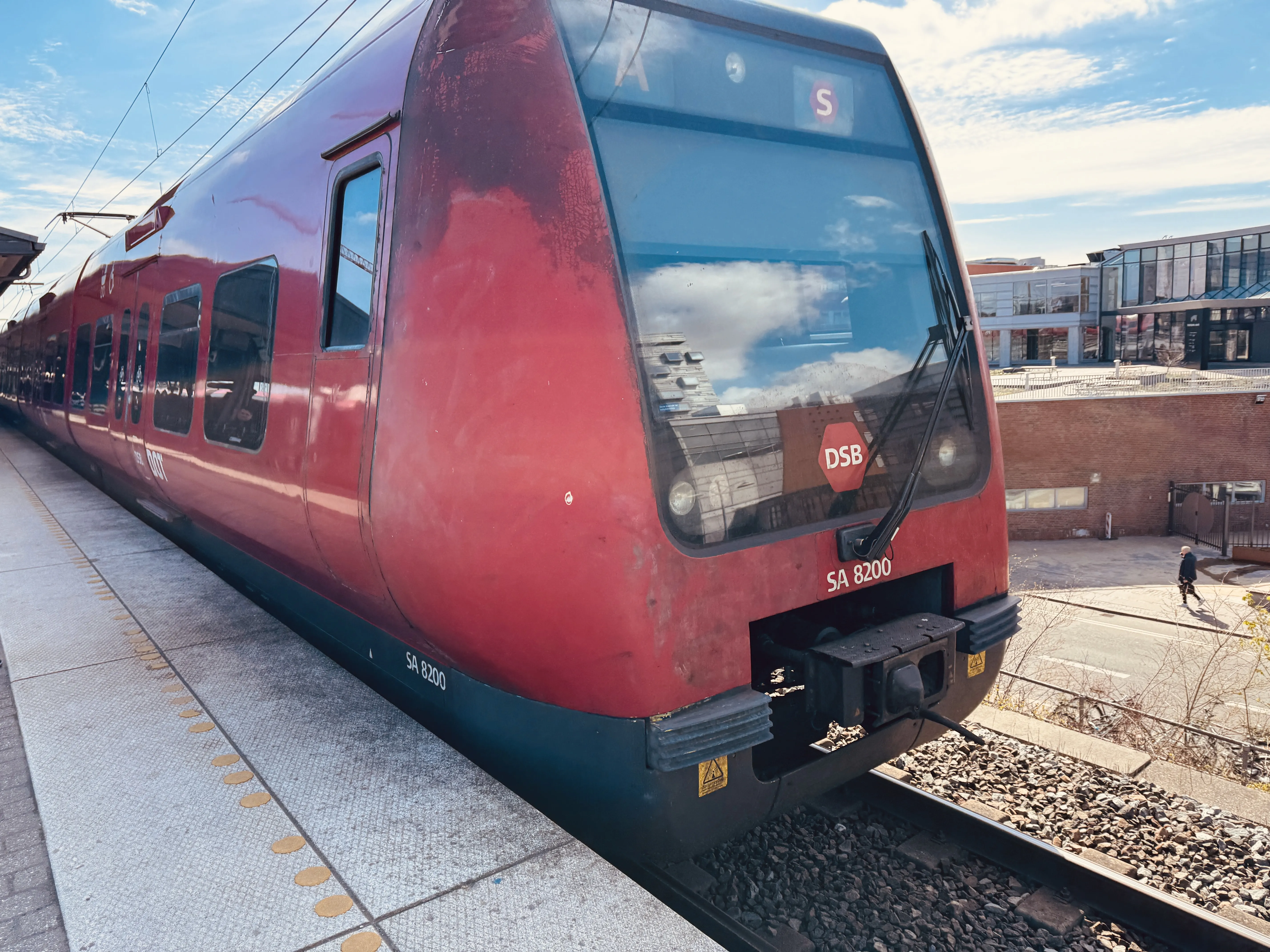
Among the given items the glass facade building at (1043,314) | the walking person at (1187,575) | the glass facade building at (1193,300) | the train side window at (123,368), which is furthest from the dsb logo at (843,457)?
the glass facade building at (1043,314)

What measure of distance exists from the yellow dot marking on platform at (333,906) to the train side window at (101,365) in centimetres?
707

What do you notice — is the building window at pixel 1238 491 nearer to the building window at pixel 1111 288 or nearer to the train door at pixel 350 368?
the building window at pixel 1111 288

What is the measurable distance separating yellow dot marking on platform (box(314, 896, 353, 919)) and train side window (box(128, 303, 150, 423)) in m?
5.34

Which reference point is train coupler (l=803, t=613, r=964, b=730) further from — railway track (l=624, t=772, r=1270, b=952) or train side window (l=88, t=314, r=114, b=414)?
train side window (l=88, t=314, r=114, b=414)

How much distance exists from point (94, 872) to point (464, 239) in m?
2.24

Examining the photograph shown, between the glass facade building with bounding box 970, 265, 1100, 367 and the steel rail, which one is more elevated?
the glass facade building with bounding box 970, 265, 1100, 367

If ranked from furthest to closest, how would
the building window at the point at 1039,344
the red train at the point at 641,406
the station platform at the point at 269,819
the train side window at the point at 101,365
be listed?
the building window at the point at 1039,344
the train side window at the point at 101,365
the red train at the point at 641,406
the station platform at the point at 269,819

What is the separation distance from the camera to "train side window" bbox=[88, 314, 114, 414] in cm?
821

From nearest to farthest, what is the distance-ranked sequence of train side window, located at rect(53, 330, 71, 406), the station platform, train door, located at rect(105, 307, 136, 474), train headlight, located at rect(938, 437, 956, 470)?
the station platform, train headlight, located at rect(938, 437, 956, 470), train door, located at rect(105, 307, 136, 474), train side window, located at rect(53, 330, 71, 406)

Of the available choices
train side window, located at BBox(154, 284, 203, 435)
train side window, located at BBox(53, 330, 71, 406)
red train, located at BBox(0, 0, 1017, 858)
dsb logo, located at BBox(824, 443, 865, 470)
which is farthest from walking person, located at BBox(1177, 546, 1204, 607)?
train side window, located at BBox(53, 330, 71, 406)

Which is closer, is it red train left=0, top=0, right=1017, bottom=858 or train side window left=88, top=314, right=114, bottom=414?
red train left=0, top=0, right=1017, bottom=858

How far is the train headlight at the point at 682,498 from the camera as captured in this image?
103 inches

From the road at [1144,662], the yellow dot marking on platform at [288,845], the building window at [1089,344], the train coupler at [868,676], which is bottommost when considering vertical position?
the road at [1144,662]

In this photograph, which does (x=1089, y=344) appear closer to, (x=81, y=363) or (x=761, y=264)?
(x=81, y=363)
